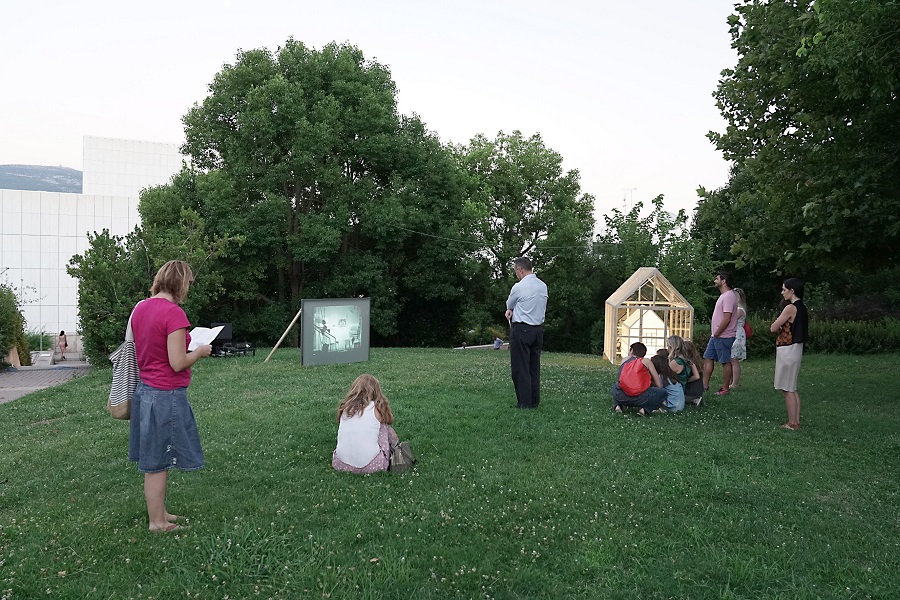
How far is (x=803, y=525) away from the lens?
5426mm

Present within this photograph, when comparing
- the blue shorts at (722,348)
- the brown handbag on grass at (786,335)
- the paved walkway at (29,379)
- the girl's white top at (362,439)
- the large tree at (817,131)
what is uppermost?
the large tree at (817,131)

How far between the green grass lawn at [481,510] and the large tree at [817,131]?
3.32 m

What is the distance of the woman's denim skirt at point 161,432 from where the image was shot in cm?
510

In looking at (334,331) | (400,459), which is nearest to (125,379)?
(400,459)

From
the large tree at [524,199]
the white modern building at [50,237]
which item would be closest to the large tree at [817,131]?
the large tree at [524,199]

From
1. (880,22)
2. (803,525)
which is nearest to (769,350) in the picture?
(880,22)

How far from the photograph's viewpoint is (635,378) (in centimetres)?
988

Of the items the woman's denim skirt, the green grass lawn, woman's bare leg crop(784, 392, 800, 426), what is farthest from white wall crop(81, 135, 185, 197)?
the woman's denim skirt

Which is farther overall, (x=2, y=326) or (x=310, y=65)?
(x=310, y=65)

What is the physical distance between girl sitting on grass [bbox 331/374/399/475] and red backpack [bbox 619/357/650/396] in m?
4.24

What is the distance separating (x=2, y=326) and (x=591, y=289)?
2935 cm

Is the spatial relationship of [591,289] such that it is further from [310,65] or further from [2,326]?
[2,326]

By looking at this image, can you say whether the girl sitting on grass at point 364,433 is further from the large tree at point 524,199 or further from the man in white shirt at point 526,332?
the large tree at point 524,199

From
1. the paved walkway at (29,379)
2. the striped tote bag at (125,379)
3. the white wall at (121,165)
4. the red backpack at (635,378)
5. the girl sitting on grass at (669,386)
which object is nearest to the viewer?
the striped tote bag at (125,379)
